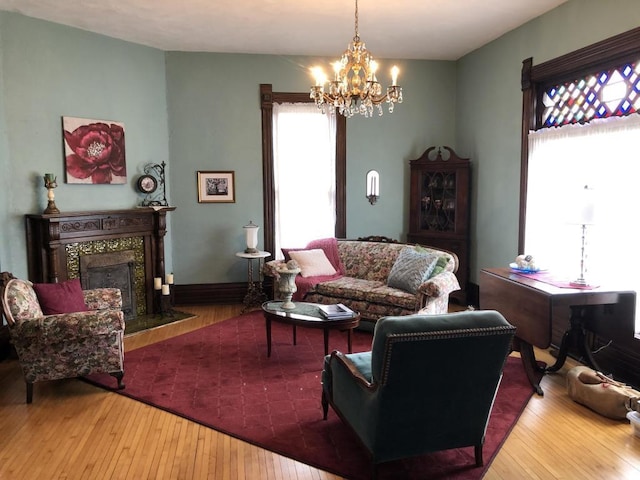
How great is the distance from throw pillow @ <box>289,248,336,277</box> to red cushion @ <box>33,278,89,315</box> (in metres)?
2.16

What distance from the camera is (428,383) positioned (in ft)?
7.29

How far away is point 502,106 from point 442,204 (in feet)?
4.24

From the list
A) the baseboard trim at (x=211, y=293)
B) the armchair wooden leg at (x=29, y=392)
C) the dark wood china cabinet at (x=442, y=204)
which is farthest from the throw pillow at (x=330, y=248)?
the armchair wooden leg at (x=29, y=392)

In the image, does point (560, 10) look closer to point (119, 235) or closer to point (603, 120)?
point (603, 120)

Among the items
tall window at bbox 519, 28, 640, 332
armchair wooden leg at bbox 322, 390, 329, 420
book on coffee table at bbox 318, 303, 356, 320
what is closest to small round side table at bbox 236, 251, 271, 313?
book on coffee table at bbox 318, 303, 356, 320

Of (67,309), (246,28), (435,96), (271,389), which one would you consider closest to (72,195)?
(67,309)

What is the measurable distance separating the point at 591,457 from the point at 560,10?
3480 mm

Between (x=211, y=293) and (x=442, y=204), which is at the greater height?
(x=442, y=204)

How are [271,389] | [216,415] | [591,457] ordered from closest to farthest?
[591,457], [216,415], [271,389]

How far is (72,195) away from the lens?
473cm

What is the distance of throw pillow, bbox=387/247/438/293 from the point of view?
14.8 ft

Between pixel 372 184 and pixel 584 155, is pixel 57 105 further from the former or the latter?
pixel 584 155

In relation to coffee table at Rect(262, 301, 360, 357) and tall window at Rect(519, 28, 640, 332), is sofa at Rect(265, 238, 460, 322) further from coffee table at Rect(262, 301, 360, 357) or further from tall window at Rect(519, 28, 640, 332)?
tall window at Rect(519, 28, 640, 332)

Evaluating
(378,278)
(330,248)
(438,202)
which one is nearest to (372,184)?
(438,202)
